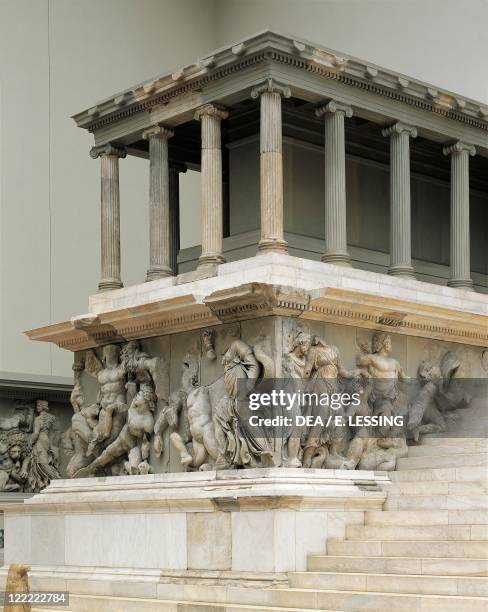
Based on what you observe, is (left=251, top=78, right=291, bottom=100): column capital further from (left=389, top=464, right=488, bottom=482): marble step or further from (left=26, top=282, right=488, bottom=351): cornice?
(left=389, top=464, right=488, bottom=482): marble step

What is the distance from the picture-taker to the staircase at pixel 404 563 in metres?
15.9

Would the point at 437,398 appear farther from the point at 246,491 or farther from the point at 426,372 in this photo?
the point at 246,491

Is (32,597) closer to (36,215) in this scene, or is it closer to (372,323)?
(372,323)

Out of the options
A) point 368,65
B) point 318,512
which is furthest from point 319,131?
point 318,512

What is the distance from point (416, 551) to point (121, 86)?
56.9ft

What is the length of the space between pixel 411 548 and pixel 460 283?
6.54 meters

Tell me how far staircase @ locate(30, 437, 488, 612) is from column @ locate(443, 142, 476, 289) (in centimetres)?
367

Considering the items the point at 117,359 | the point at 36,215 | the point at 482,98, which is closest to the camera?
the point at 117,359

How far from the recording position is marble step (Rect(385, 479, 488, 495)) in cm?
1808

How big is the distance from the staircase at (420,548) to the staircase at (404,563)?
0.04ft

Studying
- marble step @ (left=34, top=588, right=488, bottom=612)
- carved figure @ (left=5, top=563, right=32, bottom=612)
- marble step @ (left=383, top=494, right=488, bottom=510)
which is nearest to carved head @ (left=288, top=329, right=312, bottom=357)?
marble step @ (left=383, top=494, right=488, bottom=510)

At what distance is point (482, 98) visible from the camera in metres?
25.8

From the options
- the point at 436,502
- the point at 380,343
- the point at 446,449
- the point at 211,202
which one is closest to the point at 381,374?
the point at 380,343

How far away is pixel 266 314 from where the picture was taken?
1906cm
